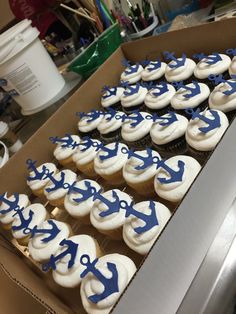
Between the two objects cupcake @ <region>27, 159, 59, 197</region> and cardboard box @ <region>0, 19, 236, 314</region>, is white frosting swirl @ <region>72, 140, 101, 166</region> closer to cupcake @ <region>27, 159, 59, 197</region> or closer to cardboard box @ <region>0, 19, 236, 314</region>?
cupcake @ <region>27, 159, 59, 197</region>

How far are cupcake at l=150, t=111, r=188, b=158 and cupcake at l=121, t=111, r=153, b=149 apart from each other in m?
0.04

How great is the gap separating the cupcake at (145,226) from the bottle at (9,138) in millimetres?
713

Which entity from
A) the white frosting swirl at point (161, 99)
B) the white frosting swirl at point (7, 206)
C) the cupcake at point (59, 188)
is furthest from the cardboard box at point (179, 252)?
the white frosting swirl at point (161, 99)

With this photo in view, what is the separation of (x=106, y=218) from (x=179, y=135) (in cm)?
34

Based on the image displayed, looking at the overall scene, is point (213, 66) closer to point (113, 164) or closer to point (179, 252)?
point (113, 164)

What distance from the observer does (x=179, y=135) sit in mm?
973

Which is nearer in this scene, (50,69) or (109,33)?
(50,69)

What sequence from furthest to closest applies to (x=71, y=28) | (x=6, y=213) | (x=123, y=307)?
(x=71, y=28)
(x=6, y=213)
(x=123, y=307)

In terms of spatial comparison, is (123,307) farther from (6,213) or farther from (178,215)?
(6,213)

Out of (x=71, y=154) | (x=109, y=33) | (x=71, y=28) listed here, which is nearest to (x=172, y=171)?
(x=71, y=154)

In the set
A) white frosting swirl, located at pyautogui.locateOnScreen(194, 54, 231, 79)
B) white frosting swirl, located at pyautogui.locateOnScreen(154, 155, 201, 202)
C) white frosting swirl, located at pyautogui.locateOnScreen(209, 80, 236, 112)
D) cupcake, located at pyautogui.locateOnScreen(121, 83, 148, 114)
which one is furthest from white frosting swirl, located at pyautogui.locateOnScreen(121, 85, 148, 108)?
white frosting swirl, located at pyautogui.locateOnScreen(154, 155, 201, 202)

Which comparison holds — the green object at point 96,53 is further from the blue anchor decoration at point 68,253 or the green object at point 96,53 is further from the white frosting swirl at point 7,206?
the blue anchor decoration at point 68,253

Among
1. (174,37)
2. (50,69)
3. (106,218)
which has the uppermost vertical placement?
(50,69)

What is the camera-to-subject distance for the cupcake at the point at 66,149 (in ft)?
3.90
